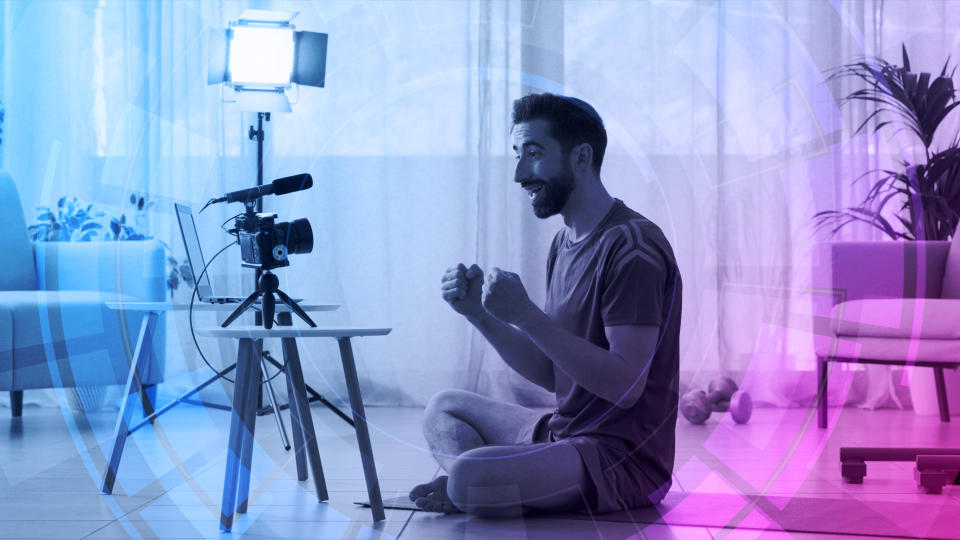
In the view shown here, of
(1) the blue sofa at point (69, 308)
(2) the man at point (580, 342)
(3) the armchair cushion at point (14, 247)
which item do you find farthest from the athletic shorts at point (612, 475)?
(3) the armchair cushion at point (14, 247)

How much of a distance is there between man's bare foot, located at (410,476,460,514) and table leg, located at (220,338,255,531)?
35 cm

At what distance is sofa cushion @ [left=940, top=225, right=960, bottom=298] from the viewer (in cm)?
286

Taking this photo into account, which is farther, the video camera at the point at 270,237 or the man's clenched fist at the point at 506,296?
the video camera at the point at 270,237

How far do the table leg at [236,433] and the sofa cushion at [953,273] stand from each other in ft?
7.37

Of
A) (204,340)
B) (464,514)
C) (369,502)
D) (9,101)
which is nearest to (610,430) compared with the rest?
(464,514)

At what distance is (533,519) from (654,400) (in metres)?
0.31

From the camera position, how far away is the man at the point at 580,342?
1.53 meters

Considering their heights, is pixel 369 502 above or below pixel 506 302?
below

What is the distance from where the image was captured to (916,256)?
2.93 m

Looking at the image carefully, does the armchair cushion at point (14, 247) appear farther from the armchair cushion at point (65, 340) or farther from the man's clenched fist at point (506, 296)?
the man's clenched fist at point (506, 296)

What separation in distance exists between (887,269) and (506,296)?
1901 millimetres

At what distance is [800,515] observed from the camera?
1.71 metres

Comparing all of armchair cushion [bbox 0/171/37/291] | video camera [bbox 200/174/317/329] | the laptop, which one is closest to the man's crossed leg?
video camera [bbox 200/174/317/329]

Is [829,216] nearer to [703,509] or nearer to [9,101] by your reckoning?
[703,509]
